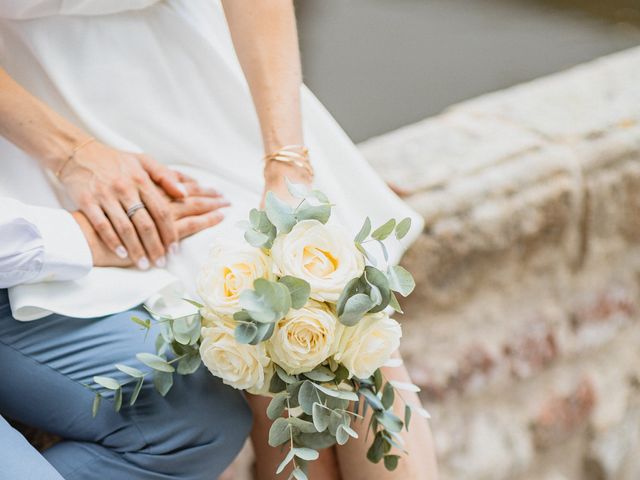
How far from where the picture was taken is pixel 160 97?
138 cm

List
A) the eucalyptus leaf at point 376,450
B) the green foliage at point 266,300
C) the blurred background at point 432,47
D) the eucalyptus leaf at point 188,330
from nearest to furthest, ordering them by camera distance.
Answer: the green foliage at point 266,300 < the eucalyptus leaf at point 188,330 < the eucalyptus leaf at point 376,450 < the blurred background at point 432,47

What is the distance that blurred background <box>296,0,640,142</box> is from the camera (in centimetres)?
252

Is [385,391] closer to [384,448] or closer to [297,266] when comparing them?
[384,448]

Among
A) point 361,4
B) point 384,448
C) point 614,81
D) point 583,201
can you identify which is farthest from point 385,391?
point 361,4

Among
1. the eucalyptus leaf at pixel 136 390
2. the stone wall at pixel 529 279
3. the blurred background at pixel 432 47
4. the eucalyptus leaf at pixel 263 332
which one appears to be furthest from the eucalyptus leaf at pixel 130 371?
the blurred background at pixel 432 47

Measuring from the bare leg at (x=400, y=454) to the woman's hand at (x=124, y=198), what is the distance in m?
0.35

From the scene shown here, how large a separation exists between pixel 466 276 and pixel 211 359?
0.79 m

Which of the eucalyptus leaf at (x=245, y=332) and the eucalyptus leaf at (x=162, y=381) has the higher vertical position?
the eucalyptus leaf at (x=245, y=332)

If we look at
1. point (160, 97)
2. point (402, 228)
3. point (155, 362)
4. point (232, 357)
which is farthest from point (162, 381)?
point (160, 97)

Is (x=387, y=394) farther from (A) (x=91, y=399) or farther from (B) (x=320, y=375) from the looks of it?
(A) (x=91, y=399)

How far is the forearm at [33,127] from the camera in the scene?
127cm

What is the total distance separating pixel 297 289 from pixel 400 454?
40 cm

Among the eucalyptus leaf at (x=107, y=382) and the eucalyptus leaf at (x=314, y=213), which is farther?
the eucalyptus leaf at (x=107, y=382)

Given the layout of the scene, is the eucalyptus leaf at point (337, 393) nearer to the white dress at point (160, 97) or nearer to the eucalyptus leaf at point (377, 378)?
the eucalyptus leaf at point (377, 378)
